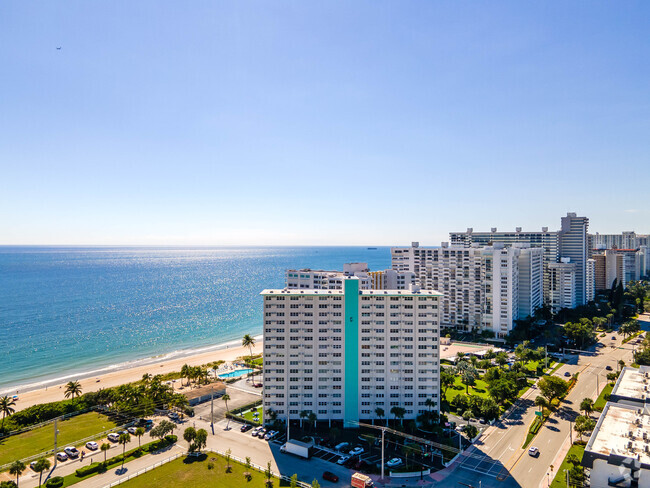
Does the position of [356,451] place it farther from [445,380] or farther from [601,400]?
[601,400]

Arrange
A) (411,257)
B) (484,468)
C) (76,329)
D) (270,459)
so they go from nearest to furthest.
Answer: (484,468), (270,459), (76,329), (411,257)

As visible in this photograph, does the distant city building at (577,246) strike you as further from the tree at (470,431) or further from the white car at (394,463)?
A: the white car at (394,463)

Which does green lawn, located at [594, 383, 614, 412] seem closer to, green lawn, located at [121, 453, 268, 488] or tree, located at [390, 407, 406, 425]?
tree, located at [390, 407, 406, 425]

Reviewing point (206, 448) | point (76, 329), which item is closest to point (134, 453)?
point (206, 448)

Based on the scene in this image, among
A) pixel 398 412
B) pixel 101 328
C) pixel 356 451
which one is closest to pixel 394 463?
pixel 356 451

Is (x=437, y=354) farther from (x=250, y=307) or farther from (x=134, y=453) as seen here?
(x=250, y=307)

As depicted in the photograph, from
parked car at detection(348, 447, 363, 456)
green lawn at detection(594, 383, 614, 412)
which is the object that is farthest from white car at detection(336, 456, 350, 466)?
green lawn at detection(594, 383, 614, 412)
